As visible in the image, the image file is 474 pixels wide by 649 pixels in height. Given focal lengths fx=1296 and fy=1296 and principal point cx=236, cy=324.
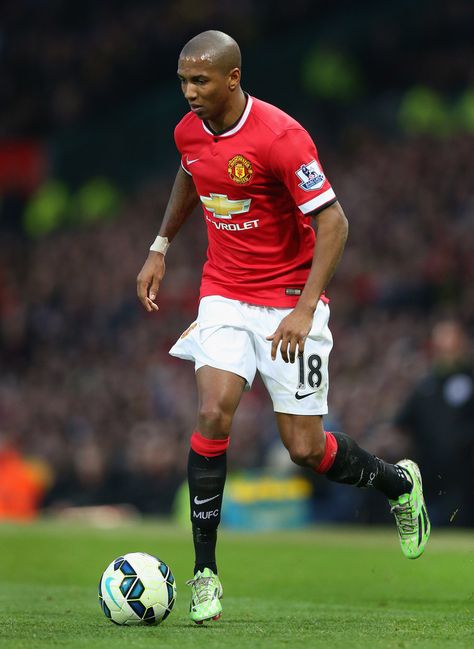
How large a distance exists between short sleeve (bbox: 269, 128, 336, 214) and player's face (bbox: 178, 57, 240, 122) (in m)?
0.30

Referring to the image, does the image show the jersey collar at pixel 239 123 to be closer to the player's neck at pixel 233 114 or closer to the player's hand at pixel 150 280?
the player's neck at pixel 233 114

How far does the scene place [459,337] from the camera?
419 inches

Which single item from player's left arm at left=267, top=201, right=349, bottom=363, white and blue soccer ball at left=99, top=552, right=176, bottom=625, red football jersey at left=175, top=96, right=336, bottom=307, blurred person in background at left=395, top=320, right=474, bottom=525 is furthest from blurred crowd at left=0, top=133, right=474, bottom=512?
white and blue soccer ball at left=99, top=552, right=176, bottom=625

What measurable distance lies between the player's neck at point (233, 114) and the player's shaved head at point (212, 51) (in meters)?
0.16

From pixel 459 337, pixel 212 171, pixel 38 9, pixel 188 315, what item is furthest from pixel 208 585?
pixel 38 9

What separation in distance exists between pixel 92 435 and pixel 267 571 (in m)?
9.70

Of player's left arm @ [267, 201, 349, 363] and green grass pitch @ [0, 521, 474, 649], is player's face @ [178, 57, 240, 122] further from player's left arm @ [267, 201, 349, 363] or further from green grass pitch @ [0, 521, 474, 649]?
green grass pitch @ [0, 521, 474, 649]

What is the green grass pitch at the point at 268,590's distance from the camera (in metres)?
4.82

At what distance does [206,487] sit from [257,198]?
1.28 meters

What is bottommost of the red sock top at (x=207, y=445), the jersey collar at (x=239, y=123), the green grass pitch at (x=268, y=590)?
the green grass pitch at (x=268, y=590)

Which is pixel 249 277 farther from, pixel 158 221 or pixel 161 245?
pixel 158 221

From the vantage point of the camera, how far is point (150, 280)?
20.1ft

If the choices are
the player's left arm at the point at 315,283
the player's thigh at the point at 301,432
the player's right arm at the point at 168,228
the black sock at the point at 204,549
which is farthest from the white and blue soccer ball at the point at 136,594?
the player's right arm at the point at 168,228

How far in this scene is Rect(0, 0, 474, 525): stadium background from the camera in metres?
15.6
